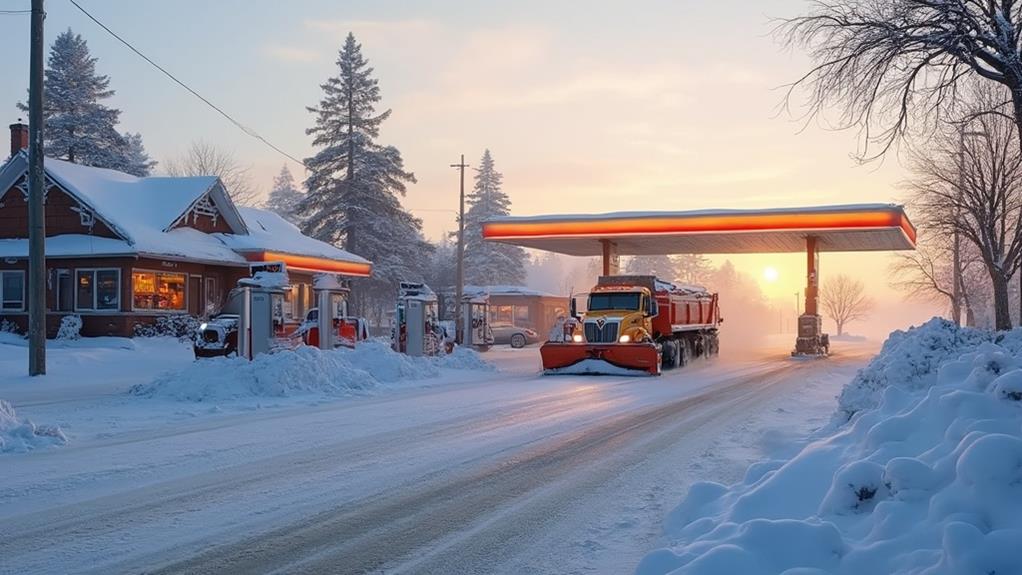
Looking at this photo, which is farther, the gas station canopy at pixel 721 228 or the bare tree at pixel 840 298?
the bare tree at pixel 840 298

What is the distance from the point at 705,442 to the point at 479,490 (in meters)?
4.47

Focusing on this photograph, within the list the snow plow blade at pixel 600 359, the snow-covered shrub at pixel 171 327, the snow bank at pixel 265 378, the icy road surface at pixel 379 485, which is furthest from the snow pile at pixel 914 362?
the snow-covered shrub at pixel 171 327

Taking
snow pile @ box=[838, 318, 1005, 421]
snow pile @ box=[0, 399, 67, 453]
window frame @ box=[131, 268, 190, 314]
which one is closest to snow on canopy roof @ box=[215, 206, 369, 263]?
window frame @ box=[131, 268, 190, 314]

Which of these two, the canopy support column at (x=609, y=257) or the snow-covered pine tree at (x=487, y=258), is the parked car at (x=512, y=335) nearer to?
the canopy support column at (x=609, y=257)

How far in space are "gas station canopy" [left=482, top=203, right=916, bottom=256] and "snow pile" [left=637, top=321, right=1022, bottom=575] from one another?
1167 inches

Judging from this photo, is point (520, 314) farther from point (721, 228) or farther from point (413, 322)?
point (413, 322)

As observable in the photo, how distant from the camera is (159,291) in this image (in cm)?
3525

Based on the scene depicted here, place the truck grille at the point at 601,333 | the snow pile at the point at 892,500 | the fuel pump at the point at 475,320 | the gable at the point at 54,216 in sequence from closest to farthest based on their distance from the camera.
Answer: the snow pile at the point at 892,500
the truck grille at the point at 601,333
the gable at the point at 54,216
the fuel pump at the point at 475,320

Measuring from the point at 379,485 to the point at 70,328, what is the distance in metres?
28.5

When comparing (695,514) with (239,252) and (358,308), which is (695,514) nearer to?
(239,252)

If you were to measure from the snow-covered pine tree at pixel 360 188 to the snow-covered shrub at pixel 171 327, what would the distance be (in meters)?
20.1

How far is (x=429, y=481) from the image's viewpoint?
31.0 ft

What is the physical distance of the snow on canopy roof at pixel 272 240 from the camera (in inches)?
1558

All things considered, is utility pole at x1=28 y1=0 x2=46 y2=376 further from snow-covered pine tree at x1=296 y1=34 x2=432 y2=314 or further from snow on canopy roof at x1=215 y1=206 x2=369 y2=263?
snow-covered pine tree at x1=296 y1=34 x2=432 y2=314
